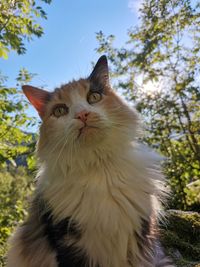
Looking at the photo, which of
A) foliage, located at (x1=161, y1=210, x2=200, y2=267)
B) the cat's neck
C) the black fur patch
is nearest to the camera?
the black fur patch

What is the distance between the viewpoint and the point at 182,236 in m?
2.84

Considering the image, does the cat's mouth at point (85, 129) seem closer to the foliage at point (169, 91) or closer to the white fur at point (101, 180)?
the white fur at point (101, 180)

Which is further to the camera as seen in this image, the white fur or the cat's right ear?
the cat's right ear

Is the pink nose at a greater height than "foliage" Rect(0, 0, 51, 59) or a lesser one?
lesser

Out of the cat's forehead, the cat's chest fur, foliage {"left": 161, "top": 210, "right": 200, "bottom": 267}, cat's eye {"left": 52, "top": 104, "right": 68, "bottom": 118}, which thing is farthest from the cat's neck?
foliage {"left": 161, "top": 210, "right": 200, "bottom": 267}

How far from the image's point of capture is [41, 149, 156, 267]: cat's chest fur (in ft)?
4.67

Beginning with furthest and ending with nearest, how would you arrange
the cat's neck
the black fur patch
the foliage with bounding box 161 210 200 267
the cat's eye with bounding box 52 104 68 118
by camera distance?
the foliage with bounding box 161 210 200 267 < the cat's eye with bounding box 52 104 68 118 < the cat's neck < the black fur patch

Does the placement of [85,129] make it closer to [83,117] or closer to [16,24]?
[83,117]

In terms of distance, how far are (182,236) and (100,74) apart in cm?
189

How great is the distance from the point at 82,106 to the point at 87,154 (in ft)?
1.01

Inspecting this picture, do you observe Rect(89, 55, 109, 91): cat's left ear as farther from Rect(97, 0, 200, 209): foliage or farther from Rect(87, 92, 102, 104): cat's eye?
Rect(97, 0, 200, 209): foliage

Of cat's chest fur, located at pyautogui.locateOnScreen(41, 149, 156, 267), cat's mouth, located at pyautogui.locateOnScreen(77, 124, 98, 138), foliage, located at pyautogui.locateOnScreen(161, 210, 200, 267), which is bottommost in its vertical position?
foliage, located at pyautogui.locateOnScreen(161, 210, 200, 267)

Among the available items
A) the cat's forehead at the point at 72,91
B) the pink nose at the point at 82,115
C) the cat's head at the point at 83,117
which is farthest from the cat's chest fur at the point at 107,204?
the cat's forehead at the point at 72,91

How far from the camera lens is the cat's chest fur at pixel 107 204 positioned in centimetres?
142
